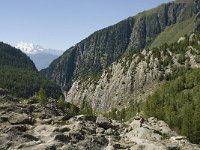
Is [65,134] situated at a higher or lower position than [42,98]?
lower

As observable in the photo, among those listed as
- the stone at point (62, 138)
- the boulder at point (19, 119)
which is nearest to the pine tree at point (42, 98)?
the boulder at point (19, 119)

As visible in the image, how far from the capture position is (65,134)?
61.4 metres

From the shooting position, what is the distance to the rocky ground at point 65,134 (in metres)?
57.1

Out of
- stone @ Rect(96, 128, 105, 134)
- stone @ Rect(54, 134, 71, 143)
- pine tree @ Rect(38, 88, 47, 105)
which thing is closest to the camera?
stone @ Rect(54, 134, 71, 143)

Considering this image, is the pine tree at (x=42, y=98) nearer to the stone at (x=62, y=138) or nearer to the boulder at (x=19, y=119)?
the boulder at (x=19, y=119)

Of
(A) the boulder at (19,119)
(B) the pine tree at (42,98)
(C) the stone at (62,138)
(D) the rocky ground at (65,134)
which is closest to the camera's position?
(D) the rocky ground at (65,134)

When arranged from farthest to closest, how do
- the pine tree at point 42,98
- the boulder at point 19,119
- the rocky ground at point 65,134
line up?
the pine tree at point 42,98 < the boulder at point 19,119 < the rocky ground at point 65,134

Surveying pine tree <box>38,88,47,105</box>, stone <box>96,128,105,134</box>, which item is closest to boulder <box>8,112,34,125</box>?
stone <box>96,128,105,134</box>

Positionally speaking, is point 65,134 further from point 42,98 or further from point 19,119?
point 42,98

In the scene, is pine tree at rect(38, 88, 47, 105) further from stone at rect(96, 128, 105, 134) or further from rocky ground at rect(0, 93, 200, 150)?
stone at rect(96, 128, 105, 134)

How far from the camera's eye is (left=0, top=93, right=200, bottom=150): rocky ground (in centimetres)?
5706

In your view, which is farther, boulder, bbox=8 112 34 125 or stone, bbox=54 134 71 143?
boulder, bbox=8 112 34 125

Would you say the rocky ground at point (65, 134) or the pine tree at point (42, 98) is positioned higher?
the pine tree at point (42, 98)

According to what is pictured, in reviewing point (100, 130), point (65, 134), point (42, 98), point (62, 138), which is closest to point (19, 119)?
point (65, 134)
